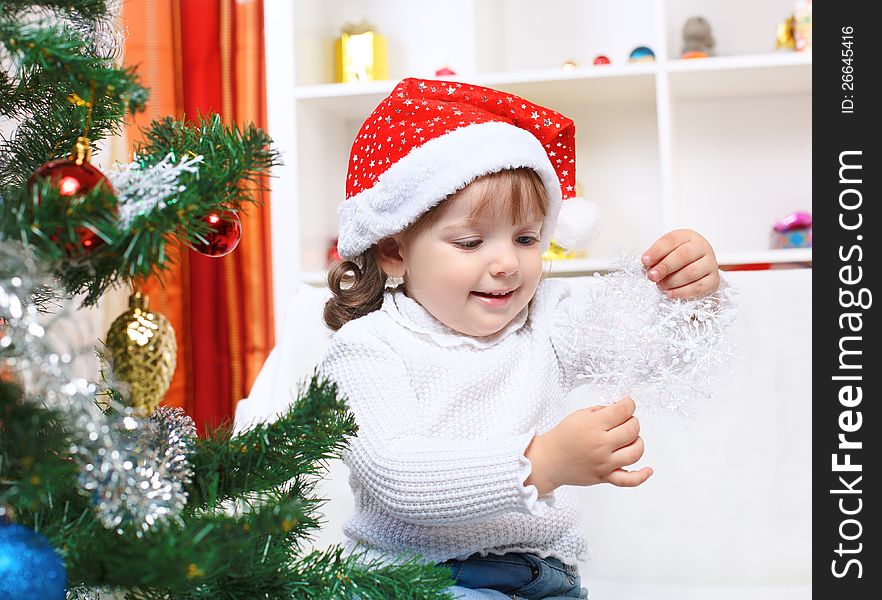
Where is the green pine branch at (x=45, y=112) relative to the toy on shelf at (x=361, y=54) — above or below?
below

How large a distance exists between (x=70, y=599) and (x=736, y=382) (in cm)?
98

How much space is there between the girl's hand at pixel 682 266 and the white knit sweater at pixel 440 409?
0.25 ft

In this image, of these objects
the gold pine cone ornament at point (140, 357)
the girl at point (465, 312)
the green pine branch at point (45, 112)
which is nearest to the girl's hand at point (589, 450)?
the girl at point (465, 312)

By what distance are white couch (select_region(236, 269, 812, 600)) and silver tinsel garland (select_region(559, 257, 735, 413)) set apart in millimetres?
309

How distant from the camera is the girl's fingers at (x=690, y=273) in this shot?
3.26ft

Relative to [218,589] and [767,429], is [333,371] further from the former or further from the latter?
[767,429]

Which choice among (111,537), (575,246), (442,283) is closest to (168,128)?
(111,537)

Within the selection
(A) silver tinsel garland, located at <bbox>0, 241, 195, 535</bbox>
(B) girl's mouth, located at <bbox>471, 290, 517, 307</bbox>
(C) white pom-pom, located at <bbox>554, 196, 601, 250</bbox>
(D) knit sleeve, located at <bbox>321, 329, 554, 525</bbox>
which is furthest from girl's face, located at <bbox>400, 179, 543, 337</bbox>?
(C) white pom-pom, located at <bbox>554, 196, 601, 250</bbox>

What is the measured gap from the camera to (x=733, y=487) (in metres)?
1.31

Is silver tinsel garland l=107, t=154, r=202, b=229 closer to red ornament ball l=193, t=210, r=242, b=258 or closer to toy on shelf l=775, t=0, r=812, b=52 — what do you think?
red ornament ball l=193, t=210, r=242, b=258

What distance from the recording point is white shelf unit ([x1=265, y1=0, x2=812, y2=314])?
191 cm

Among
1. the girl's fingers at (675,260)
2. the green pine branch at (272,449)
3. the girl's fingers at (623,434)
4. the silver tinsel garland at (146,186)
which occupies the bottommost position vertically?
the girl's fingers at (623,434)

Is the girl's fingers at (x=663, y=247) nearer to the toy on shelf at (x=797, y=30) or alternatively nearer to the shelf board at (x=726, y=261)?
the shelf board at (x=726, y=261)

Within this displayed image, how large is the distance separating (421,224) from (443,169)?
80mm
